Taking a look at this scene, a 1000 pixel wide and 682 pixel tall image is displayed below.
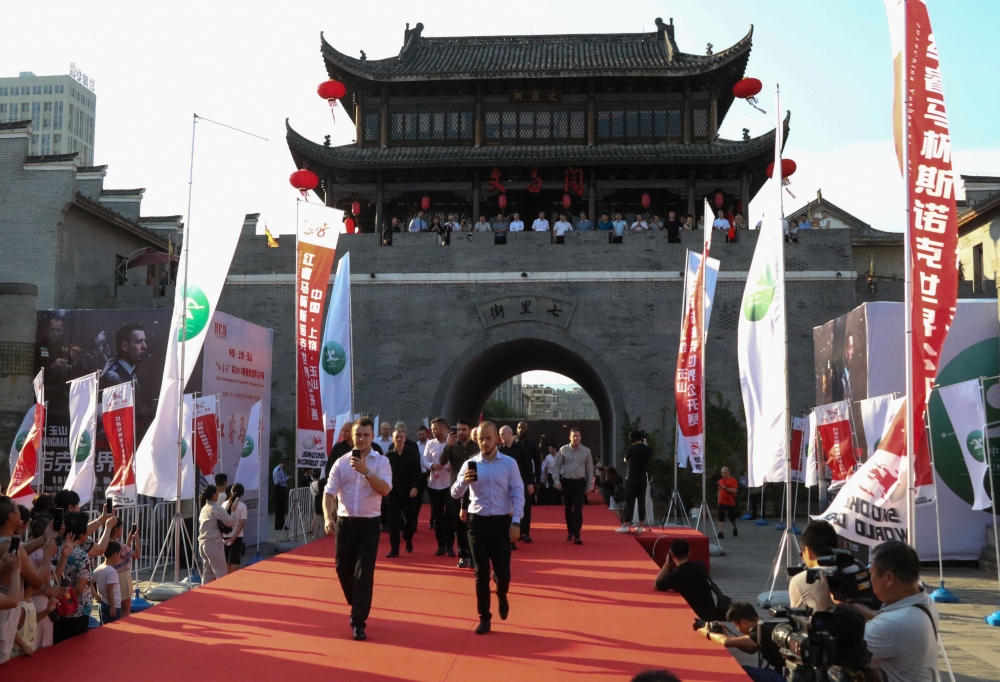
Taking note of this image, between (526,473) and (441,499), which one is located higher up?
(526,473)

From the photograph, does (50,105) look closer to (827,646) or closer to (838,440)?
(838,440)

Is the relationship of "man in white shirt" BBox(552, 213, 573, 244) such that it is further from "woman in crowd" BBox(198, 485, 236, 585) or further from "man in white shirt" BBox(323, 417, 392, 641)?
"man in white shirt" BBox(323, 417, 392, 641)

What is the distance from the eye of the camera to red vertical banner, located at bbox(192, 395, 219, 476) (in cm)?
1031

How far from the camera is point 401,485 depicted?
9922 mm

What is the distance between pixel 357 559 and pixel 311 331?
6.31 m

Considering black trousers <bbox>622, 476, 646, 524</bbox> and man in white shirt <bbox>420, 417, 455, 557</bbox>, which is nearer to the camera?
man in white shirt <bbox>420, 417, 455, 557</bbox>

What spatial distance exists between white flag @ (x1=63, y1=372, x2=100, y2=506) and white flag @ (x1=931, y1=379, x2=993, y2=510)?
27.7ft

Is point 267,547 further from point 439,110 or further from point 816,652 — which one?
point 439,110

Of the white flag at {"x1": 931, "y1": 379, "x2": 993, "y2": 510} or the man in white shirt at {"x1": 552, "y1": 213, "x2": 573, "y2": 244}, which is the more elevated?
the man in white shirt at {"x1": 552, "y1": 213, "x2": 573, "y2": 244}

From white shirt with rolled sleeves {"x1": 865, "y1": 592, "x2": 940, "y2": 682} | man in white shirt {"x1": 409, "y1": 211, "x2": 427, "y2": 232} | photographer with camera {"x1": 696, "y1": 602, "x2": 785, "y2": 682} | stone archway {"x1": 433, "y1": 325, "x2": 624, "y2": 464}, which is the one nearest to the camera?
white shirt with rolled sleeves {"x1": 865, "y1": 592, "x2": 940, "y2": 682}

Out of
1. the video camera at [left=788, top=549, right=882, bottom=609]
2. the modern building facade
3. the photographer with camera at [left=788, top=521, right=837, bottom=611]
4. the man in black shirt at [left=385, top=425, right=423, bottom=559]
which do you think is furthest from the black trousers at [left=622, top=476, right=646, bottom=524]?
the modern building facade

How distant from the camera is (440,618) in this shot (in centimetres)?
658

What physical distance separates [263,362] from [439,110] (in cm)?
1086

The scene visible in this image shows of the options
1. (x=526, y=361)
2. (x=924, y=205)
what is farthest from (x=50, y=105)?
(x=924, y=205)
